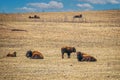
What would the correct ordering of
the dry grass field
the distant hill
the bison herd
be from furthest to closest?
the distant hill
the bison herd
the dry grass field

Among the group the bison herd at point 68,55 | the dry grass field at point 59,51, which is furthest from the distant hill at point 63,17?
the bison herd at point 68,55

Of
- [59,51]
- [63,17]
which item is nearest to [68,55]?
[59,51]

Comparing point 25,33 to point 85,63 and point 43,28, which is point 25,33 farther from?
point 85,63

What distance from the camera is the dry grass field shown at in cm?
2022

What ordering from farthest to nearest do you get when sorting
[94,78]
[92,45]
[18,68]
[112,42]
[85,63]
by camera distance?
[112,42]
[92,45]
[85,63]
[18,68]
[94,78]

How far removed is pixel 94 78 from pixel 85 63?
16.5ft

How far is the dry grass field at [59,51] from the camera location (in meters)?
20.2

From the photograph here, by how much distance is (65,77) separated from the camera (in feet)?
63.4

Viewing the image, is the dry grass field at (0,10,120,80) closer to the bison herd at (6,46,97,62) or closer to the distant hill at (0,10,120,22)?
the bison herd at (6,46,97,62)

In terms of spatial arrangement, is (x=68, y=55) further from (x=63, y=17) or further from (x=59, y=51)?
(x=63, y=17)

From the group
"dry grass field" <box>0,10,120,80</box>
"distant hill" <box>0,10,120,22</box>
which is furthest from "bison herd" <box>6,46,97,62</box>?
"distant hill" <box>0,10,120,22</box>

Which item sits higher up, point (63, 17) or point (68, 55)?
point (63, 17)

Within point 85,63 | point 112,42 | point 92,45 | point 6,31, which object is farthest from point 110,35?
point 85,63

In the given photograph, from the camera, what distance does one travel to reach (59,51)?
30719 millimetres
